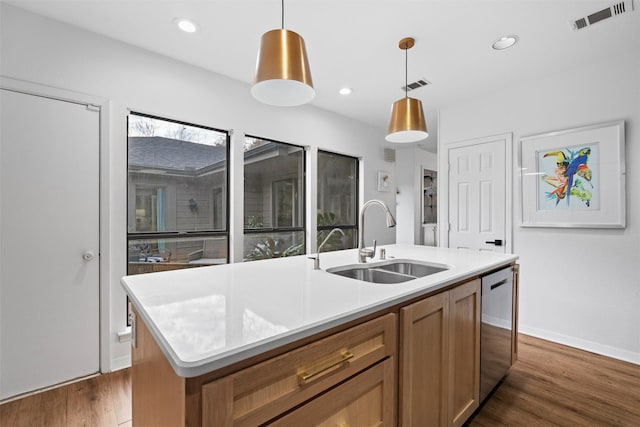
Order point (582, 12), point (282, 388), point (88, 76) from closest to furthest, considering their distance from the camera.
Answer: point (282, 388), point (582, 12), point (88, 76)

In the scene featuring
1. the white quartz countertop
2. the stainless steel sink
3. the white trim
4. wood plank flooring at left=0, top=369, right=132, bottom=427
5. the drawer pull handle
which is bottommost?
wood plank flooring at left=0, top=369, right=132, bottom=427

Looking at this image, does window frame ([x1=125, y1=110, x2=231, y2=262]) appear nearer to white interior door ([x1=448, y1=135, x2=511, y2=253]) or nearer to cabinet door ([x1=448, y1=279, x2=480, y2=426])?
cabinet door ([x1=448, y1=279, x2=480, y2=426])

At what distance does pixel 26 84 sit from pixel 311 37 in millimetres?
2053

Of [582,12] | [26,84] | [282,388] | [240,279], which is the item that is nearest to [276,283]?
[240,279]

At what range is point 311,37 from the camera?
2.43 meters

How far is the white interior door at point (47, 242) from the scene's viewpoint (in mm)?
1985

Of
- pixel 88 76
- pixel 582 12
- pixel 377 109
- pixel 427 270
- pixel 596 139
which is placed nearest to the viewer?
pixel 427 270

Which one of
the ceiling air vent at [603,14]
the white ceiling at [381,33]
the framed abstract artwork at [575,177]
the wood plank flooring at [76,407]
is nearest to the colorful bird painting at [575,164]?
the framed abstract artwork at [575,177]

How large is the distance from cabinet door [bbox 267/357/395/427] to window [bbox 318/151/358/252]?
2992 mm

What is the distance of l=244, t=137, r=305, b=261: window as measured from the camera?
3.35 m

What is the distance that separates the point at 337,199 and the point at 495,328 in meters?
2.84

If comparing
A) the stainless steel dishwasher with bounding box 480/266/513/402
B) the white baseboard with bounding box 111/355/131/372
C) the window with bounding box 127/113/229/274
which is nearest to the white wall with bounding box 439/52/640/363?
the stainless steel dishwasher with bounding box 480/266/513/402

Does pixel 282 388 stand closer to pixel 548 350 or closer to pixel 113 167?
pixel 113 167

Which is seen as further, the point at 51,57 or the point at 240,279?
the point at 51,57
